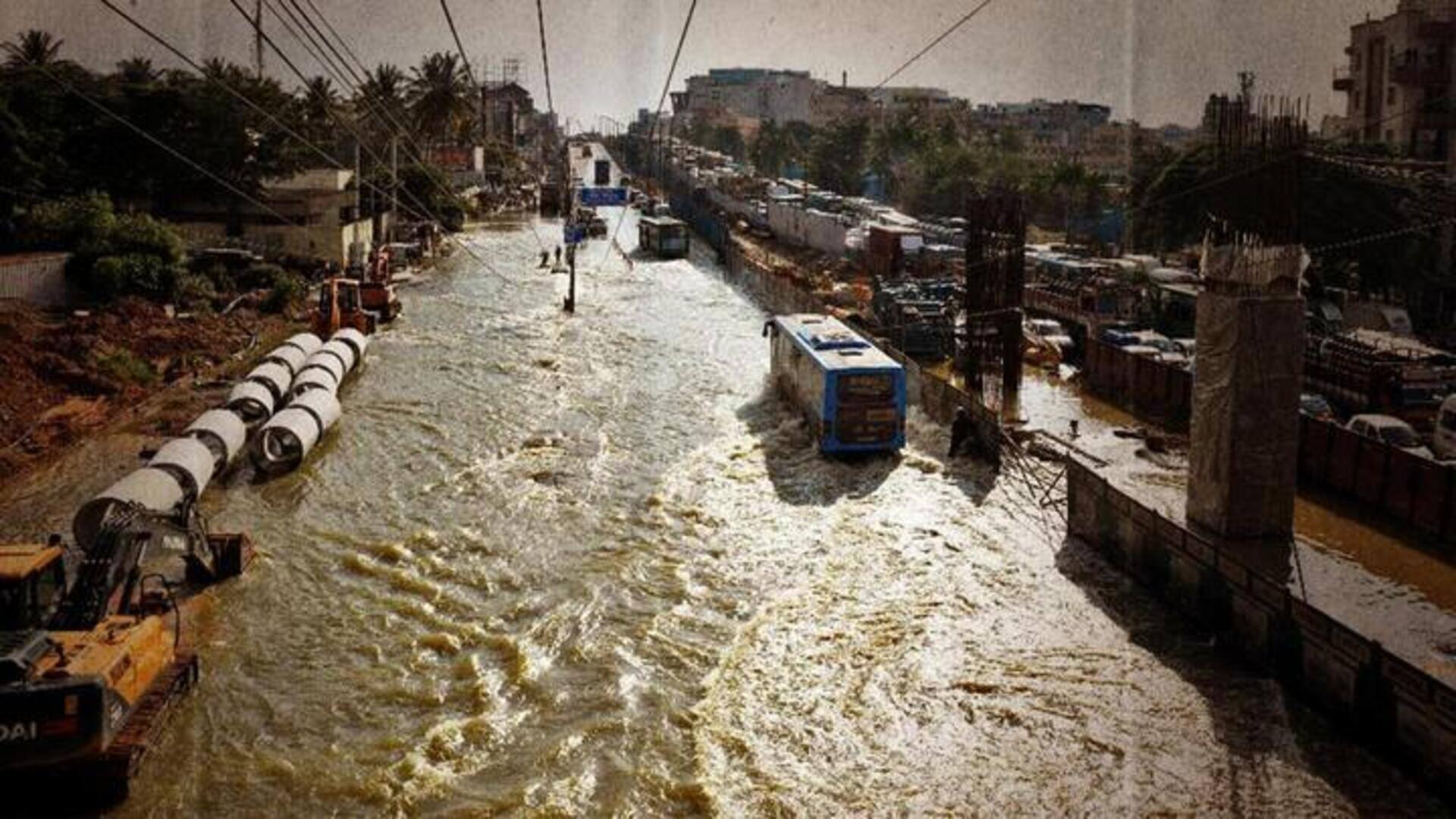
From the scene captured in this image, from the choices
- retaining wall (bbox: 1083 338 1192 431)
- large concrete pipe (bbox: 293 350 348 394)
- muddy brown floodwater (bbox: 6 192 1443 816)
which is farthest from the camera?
retaining wall (bbox: 1083 338 1192 431)

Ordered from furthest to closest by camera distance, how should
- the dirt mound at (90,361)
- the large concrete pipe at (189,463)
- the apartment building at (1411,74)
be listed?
the apartment building at (1411,74), the dirt mound at (90,361), the large concrete pipe at (189,463)

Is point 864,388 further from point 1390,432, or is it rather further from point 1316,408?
point 1390,432

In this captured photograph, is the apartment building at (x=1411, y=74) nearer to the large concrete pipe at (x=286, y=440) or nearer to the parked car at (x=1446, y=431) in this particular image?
the parked car at (x=1446, y=431)

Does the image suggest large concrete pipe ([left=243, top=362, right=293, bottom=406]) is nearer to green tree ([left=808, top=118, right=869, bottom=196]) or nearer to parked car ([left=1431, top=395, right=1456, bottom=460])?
parked car ([left=1431, top=395, right=1456, bottom=460])

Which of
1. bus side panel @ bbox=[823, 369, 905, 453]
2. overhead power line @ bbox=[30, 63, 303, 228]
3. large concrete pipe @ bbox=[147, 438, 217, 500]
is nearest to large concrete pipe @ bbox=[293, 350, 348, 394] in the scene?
overhead power line @ bbox=[30, 63, 303, 228]

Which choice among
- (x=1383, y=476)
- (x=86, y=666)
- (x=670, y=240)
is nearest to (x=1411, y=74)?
(x=1383, y=476)

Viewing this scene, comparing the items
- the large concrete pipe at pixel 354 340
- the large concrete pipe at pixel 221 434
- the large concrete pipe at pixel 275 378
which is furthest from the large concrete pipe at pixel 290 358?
the large concrete pipe at pixel 221 434
